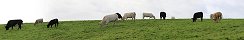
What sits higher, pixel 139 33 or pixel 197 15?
pixel 197 15

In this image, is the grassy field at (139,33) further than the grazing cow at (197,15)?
No

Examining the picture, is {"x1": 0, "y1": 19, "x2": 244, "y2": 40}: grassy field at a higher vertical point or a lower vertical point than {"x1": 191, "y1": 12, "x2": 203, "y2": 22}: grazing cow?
lower

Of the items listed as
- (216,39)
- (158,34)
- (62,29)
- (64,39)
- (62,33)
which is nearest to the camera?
(216,39)

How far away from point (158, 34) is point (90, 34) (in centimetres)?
Result: 670

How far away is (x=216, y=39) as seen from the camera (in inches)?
1099

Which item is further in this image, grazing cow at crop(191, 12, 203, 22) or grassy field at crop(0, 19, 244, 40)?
grazing cow at crop(191, 12, 203, 22)

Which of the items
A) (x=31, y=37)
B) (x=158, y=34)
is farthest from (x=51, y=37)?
(x=158, y=34)

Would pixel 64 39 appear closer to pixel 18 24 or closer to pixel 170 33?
pixel 170 33

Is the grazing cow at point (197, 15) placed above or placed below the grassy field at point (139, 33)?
above

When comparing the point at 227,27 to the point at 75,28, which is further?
the point at 75,28

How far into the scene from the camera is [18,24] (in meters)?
46.3

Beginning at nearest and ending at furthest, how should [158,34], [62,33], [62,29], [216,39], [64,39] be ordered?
Result: 1. [216,39]
2. [158,34]
3. [64,39]
4. [62,33]
5. [62,29]

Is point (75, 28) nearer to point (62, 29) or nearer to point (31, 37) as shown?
point (62, 29)

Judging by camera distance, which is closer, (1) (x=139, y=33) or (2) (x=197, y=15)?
(1) (x=139, y=33)
